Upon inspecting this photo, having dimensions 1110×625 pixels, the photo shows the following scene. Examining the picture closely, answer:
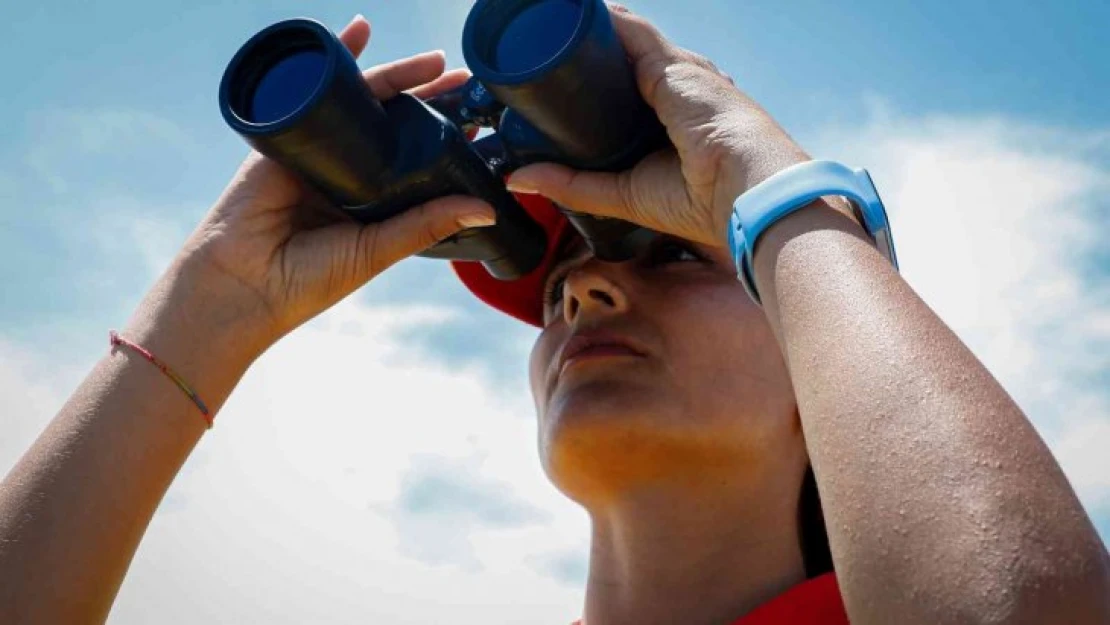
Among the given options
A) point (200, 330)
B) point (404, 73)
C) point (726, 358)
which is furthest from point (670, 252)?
point (200, 330)

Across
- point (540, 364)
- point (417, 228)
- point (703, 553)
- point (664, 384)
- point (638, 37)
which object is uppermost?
point (638, 37)

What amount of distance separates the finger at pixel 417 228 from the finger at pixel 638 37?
41cm

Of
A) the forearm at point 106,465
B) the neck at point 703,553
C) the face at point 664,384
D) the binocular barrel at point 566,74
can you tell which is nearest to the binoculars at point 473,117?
the binocular barrel at point 566,74

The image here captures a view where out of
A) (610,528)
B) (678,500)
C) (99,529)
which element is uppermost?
(99,529)

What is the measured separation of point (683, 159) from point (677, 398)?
1.56 ft

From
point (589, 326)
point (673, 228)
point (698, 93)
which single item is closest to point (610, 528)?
point (589, 326)

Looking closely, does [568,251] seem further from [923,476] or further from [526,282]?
[923,476]

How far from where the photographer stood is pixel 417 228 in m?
1.84

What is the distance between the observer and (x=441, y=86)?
2.07 m

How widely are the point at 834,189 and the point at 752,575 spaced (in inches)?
31.1

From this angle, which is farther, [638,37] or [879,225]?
[638,37]

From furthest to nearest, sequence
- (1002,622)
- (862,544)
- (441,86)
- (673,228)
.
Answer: (441,86)
(673,228)
(862,544)
(1002,622)

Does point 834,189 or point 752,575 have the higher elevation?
point 834,189

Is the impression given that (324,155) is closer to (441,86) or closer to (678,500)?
(441,86)
